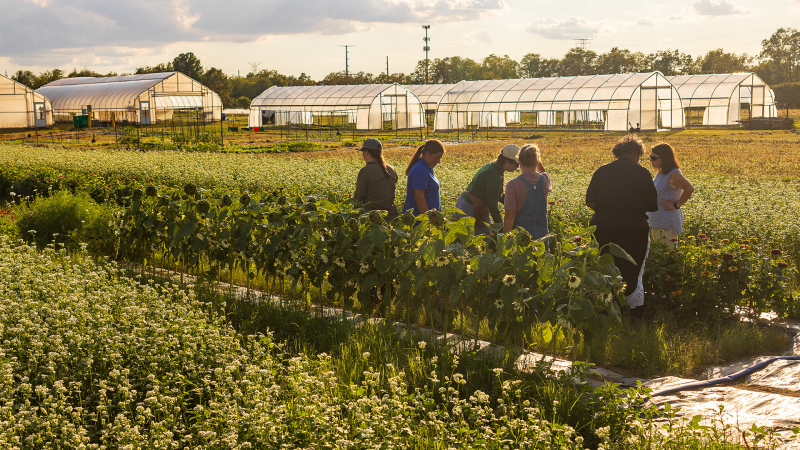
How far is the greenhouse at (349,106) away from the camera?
126 feet

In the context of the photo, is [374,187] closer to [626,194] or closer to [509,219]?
[509,219]

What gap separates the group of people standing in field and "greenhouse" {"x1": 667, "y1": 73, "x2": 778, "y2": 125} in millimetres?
34067

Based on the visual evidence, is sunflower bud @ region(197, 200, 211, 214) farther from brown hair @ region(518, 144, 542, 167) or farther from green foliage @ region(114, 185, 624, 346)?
brown hair @ region(518, 144, 542, 167)

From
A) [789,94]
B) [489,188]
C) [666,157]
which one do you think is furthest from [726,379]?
[789,94]

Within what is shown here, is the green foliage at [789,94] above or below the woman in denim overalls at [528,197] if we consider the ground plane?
above

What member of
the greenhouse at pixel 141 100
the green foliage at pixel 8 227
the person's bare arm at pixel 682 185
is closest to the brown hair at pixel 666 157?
the person's bare arm at pixel 682 185

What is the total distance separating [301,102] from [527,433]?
40432mm

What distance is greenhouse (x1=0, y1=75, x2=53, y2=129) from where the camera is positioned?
39.1 m

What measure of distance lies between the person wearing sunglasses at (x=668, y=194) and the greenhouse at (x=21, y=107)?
4379cm

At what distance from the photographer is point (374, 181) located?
18.7 ft

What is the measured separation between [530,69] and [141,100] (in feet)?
207

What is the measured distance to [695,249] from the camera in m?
5.20

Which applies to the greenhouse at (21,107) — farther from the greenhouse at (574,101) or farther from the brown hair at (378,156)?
the brown hair at (378,156)

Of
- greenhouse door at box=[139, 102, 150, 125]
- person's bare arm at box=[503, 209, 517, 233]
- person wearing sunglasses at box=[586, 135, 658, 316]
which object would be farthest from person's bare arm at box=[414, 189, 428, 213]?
greenhouse door at box=[139, 102, 150, 125]
